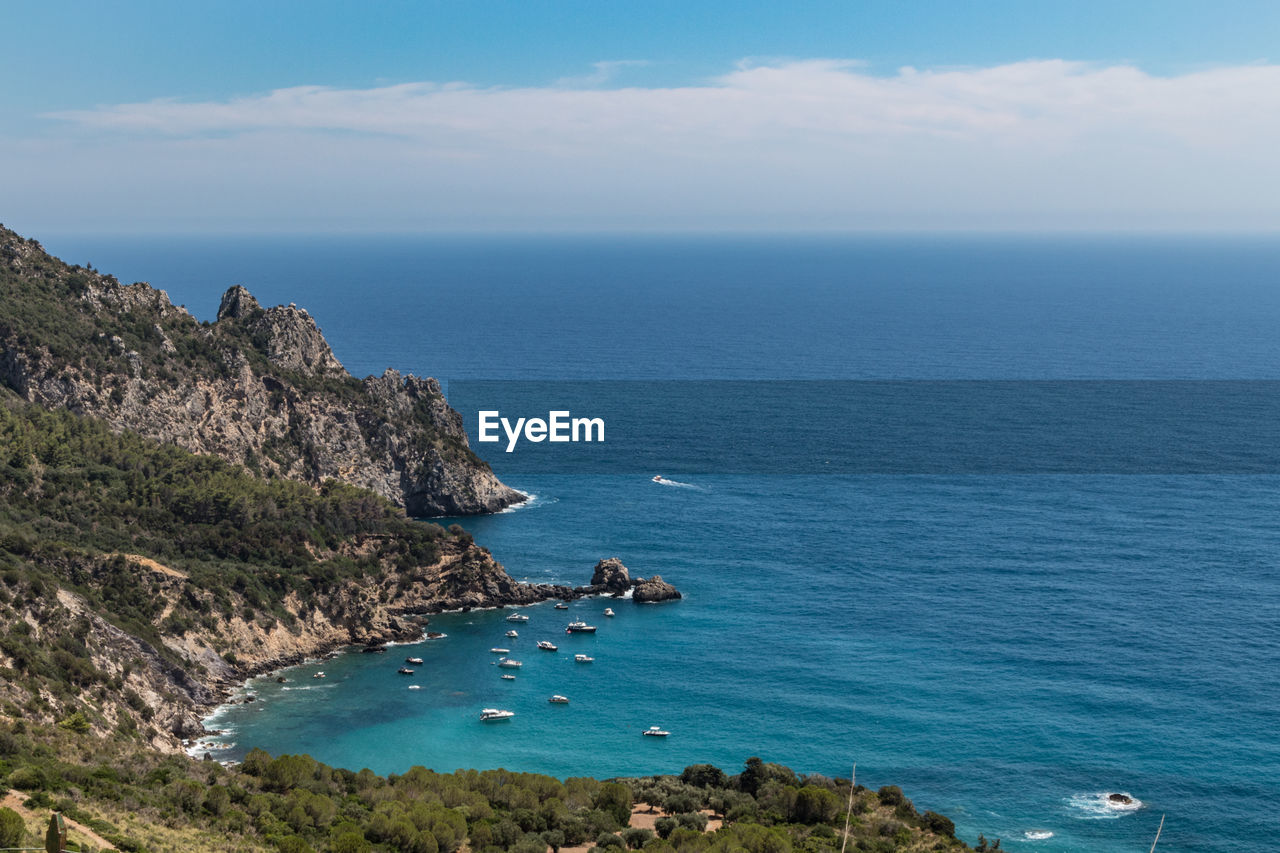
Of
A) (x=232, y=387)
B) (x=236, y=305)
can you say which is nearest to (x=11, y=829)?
(x=232, y=387)

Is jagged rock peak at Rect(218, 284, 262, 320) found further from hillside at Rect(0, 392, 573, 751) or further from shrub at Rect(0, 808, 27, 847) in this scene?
shrub at Rect(0, 808, 27, 847)

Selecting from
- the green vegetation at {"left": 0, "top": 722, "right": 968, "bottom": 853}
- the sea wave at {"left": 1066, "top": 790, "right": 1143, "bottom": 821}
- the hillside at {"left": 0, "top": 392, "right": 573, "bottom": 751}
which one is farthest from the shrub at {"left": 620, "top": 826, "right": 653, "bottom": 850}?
the hillside at {"left": 0, "top": 392, "right": 573, "bottom": 751}

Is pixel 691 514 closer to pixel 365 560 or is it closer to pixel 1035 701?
pixel 365 560

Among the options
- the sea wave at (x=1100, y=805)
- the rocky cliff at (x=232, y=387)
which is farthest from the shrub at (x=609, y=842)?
the rocky cliff at (x=232, y=387)

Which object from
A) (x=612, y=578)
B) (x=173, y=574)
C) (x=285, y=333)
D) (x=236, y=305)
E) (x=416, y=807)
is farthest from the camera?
(x=236, y=305)

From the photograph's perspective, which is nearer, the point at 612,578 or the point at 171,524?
the point at 171,524

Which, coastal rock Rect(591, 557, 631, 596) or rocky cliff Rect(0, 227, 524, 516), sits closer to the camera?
coastal rock Rect(591, 557, 631, 596)

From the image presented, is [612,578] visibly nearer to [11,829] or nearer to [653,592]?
[653,592]
